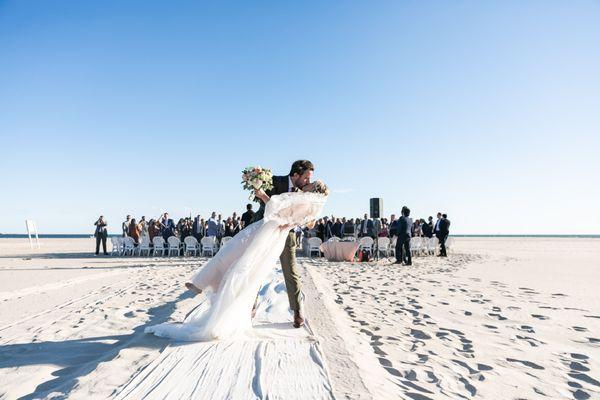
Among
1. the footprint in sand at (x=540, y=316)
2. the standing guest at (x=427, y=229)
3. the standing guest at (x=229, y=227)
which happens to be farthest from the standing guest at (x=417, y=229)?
the footprint in sand at (x=540, y=316)

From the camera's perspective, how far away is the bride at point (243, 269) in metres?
3.43

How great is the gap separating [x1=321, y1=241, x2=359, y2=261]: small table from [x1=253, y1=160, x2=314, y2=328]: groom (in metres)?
9.79

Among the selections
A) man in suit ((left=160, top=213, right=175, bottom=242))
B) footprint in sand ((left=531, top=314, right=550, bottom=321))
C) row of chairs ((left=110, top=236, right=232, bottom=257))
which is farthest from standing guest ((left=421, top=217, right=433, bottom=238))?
footprint in sand ((left=531, top=314, right=550, bottom=321))

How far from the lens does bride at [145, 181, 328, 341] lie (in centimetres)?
343

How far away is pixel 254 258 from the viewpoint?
357cm

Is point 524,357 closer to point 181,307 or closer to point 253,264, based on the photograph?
point 253,264

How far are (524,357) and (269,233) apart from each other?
240 cm

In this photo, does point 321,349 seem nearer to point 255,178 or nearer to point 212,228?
point 255,178

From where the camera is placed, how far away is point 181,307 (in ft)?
17.2

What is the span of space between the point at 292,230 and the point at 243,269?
70 centimetres

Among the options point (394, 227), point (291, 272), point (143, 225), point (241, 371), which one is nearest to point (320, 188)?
point (291, 272)

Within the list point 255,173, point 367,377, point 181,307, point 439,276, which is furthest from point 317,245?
point 367,377

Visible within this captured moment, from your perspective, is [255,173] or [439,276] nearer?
[255,173]

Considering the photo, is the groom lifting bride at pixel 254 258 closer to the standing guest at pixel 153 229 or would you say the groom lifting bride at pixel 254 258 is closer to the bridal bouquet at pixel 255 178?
the bridal bouquet at pixel 255 178
